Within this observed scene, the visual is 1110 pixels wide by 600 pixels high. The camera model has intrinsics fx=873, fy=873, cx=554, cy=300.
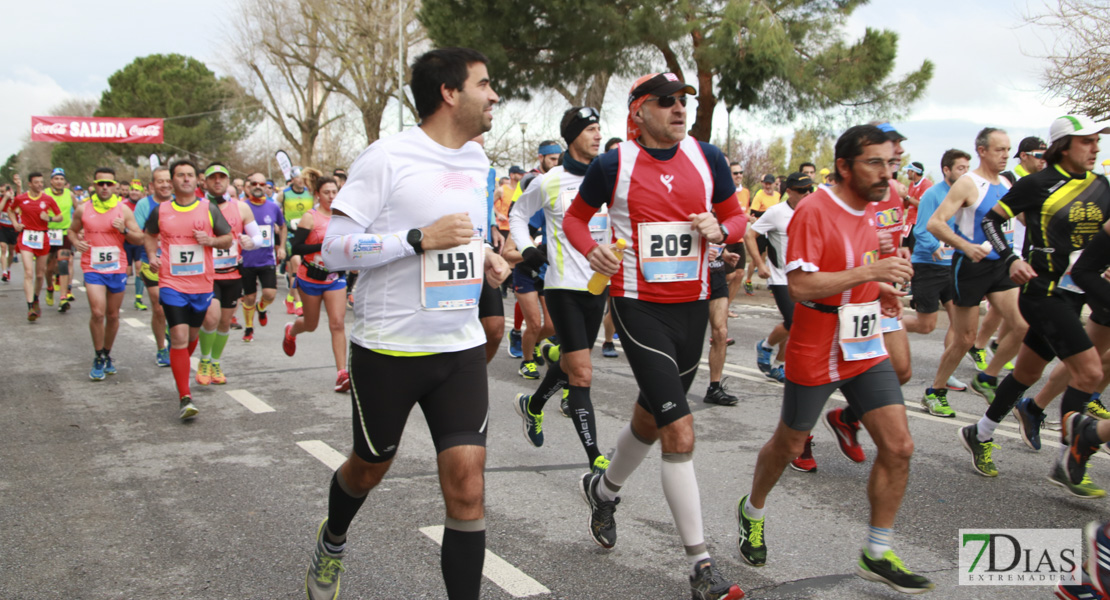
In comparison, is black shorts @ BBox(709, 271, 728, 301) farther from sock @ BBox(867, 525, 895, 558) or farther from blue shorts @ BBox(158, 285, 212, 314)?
blue shorts @ BBox(158, 285, 212, 314)

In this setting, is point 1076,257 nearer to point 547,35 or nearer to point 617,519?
point 617,519

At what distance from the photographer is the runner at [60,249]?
1394cm

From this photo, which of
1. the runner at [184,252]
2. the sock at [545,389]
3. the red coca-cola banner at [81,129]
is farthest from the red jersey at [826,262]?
the red coca-cola banner at [81,129]

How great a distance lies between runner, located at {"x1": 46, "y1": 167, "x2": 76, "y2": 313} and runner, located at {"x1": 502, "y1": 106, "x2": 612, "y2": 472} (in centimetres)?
1034

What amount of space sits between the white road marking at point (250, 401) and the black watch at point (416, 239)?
437 centimetres

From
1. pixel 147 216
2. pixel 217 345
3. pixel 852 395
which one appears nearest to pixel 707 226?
pixel 852 395

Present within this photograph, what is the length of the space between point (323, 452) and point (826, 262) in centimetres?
346

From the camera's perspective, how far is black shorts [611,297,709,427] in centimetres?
350

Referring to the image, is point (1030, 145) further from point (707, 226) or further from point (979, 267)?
point (707, 226)

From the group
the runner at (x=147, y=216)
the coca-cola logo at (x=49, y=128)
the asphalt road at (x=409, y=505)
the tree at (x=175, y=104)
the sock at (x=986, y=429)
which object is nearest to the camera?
the asphalt road at (x=409, y=505)

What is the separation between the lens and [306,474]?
5.08 meters

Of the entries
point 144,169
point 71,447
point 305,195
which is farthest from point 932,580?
point 144,169

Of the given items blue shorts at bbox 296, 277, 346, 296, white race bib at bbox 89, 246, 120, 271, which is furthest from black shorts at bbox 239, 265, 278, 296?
blue shorts at bbox 296, 277, 346, 296

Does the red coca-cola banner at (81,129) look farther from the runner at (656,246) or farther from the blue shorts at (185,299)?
the runner at (656,246)
